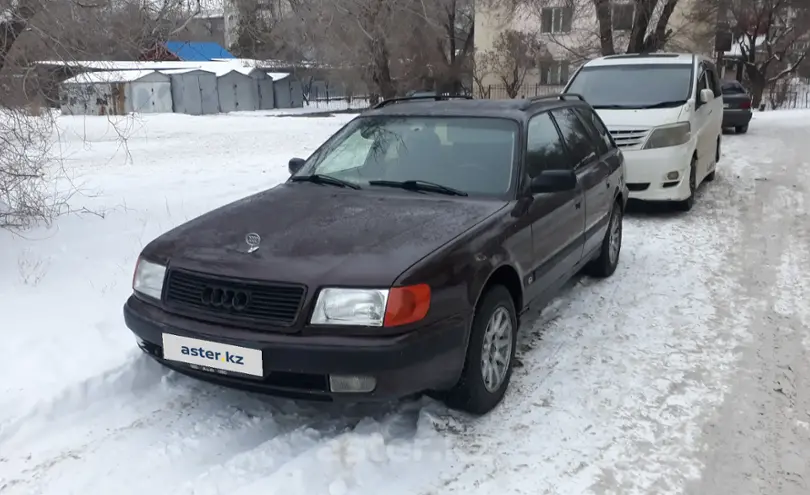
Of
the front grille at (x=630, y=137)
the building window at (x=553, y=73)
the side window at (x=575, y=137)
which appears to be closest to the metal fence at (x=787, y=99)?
the building window at (x=553, y=73)

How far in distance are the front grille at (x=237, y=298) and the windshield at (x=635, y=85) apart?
709 cm

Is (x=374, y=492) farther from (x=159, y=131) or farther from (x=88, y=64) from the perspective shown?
(x=159, y=131)

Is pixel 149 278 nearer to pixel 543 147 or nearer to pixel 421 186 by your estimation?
pixel 421 186

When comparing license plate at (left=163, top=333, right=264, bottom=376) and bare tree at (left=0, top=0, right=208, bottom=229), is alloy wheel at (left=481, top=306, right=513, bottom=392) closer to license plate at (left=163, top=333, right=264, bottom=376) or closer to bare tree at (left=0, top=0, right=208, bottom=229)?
license plate at (left=163, top=333, right=264, bottom=376)

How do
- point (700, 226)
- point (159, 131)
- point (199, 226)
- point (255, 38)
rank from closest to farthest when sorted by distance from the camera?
point (199, 226) → point (700, 226) → point (255, 38) → point (159, 131)

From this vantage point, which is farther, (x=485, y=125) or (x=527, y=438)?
(x=485, y=125)

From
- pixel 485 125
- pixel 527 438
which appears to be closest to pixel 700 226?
pixel 485 125

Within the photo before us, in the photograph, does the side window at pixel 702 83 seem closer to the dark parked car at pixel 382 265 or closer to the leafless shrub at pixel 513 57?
the dark parked car at pixel 382 265

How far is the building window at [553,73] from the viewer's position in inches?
1519

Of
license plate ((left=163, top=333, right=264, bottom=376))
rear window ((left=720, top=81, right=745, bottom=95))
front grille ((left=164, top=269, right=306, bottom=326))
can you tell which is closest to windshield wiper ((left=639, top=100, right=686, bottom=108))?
front grille ((left=164, top=269, right=306, bottom=326))

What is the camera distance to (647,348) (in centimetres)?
488

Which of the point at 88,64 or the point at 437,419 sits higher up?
the point at 88,64

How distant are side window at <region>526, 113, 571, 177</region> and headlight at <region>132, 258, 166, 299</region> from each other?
7.73 feet

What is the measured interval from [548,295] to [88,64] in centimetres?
470
